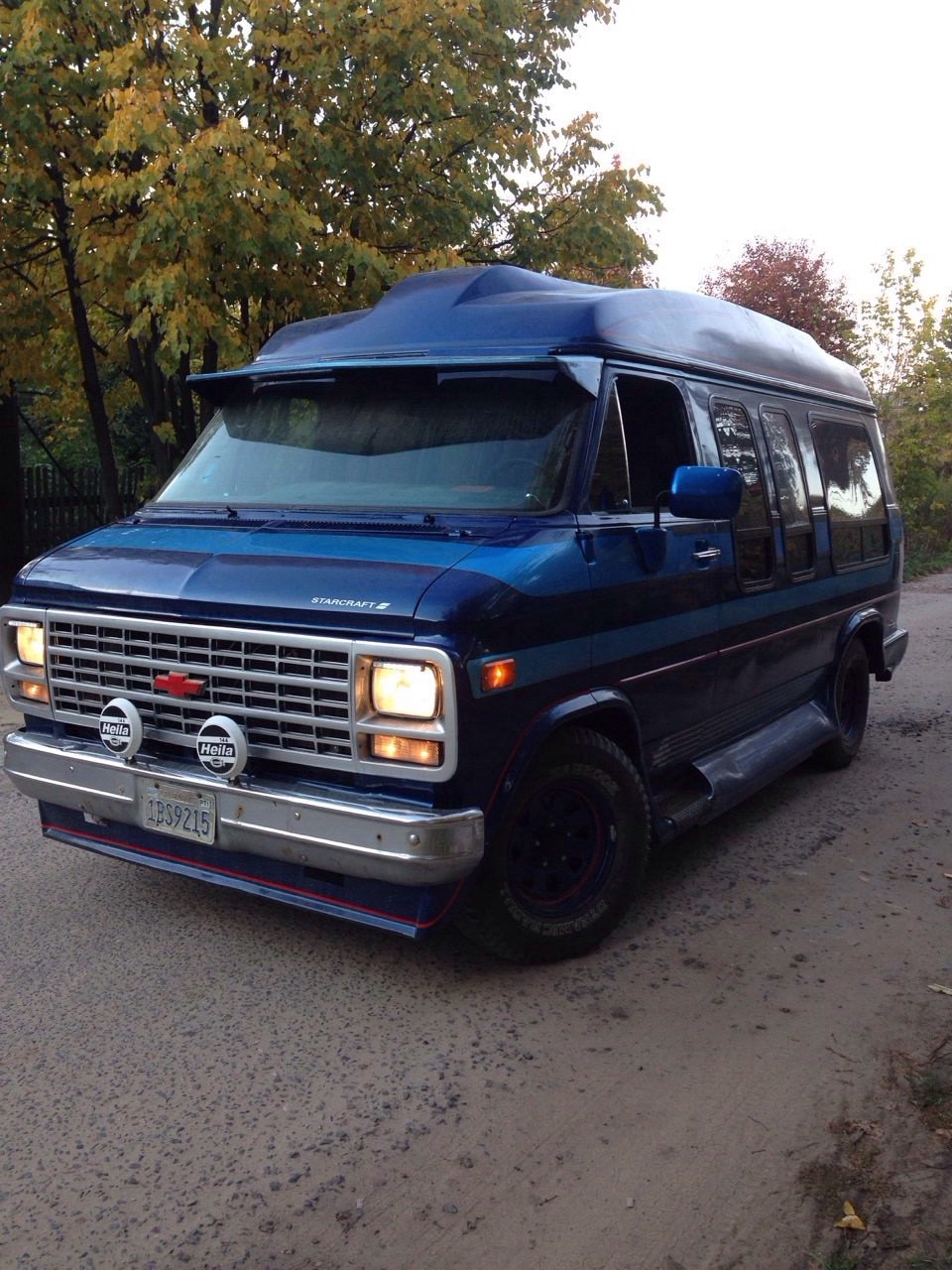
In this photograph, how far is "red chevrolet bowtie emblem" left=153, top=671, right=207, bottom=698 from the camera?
393 centimetres

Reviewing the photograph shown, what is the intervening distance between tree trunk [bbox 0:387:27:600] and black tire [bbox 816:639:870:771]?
30.0ft

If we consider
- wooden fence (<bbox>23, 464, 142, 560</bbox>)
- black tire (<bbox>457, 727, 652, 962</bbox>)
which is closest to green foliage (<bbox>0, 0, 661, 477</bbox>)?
wooden fence (<bbox>23, 464, 142, 560</bbox>)

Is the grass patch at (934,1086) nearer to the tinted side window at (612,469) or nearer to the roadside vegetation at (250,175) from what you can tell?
the tinted side window at (612,469)

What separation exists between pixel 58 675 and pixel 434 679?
1678 millimetres

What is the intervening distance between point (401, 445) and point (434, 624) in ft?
→ 4.12

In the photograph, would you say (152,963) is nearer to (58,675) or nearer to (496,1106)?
(58,675)

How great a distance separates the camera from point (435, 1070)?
352 centimetres

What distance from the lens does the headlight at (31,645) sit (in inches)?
173

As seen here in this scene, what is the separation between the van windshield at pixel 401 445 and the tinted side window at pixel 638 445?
0.19 meters

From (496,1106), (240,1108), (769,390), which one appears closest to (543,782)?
(496,1106)

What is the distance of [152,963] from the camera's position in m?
4.18

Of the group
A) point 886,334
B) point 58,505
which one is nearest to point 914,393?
point 886,334

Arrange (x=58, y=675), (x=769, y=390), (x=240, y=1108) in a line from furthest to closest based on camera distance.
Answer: (x=769, y=390) < (x=58, y=675) < (x=240, y=1108)

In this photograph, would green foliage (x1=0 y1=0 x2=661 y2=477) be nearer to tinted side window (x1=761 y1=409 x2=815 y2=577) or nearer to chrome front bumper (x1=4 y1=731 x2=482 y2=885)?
tinted side window (x1=761 y1=409 x2=815 y2=577)
